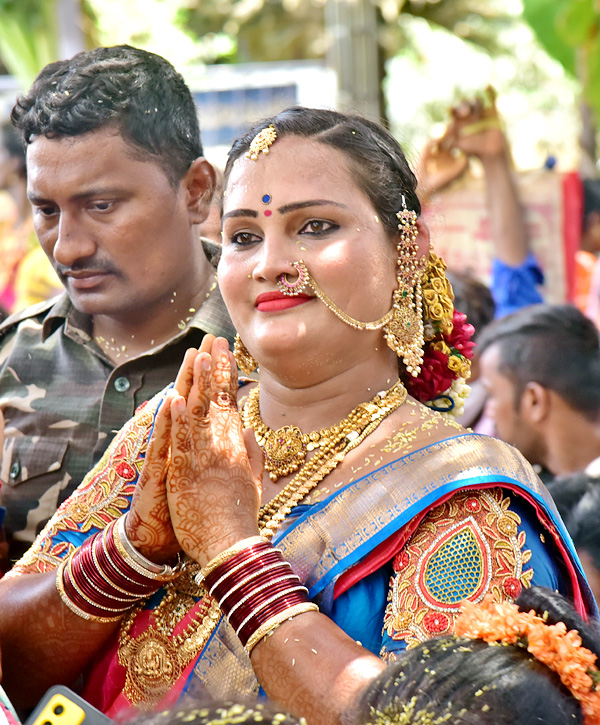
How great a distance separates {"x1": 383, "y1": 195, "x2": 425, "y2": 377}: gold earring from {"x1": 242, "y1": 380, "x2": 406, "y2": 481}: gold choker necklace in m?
0.09

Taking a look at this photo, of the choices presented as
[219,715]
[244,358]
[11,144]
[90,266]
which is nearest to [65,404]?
[90,266]

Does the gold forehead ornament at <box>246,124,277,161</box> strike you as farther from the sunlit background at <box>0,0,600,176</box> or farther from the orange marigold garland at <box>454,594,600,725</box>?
the orange marigold garland at <box>454,594,600,725</box>

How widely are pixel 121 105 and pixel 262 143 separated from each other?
680mm

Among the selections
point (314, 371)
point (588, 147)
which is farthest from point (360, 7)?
point (314, 371)

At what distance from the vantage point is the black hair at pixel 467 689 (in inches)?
54.9

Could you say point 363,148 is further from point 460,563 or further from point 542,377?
point 542,377

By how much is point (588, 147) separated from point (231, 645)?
8821 mm

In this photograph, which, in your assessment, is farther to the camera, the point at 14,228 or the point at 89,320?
the point at 14,228

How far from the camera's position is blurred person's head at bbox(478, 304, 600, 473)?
443 cm

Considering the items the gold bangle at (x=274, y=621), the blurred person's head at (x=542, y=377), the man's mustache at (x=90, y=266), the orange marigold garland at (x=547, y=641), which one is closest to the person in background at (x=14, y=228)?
the blurred person's head at (x=542, y=377)

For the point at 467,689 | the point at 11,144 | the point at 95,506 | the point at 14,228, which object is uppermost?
the point at 467,689

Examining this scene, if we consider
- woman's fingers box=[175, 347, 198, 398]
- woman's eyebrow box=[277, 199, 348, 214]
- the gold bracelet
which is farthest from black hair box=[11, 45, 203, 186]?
the gold bracelet

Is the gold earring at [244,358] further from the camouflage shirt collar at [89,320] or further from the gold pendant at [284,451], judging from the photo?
the camouflage shirt collar at [89,320]

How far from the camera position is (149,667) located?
220 cm
